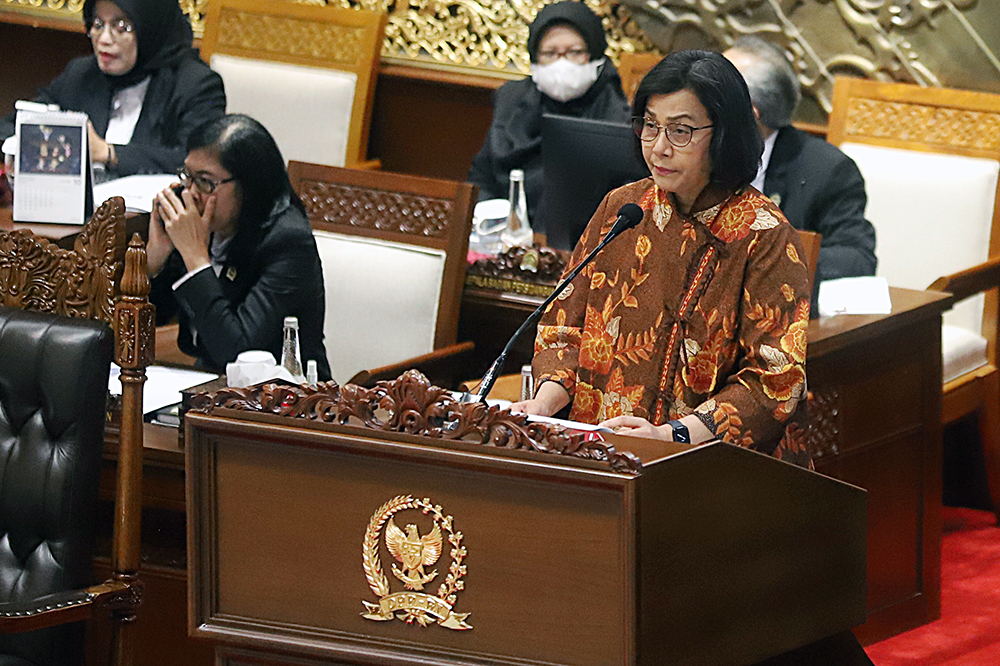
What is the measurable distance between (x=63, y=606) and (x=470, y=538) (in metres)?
0.80

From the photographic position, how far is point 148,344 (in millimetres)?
2355

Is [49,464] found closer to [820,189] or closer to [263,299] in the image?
[263,299]

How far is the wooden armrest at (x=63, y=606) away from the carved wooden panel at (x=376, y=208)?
1451 mm

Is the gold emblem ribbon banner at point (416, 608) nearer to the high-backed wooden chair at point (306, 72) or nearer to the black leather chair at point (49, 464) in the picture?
the black leather chair at point (49, 464)

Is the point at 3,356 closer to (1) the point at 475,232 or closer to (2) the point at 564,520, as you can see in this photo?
(2) the point at 564,520

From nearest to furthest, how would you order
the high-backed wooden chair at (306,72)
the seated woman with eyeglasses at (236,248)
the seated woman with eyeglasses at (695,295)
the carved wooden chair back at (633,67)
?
the seated woman with eyeglasses at (695,295) → the seated woman with eyeglasses at (236,248) → the carved wooden chair back at (633,67) → the high-backed wooden chair at (306,72)

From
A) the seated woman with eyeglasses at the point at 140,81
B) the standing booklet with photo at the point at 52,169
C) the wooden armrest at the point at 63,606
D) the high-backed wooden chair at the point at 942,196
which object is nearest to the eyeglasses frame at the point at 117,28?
the seated woman with eyeglasses at the point at 140,81

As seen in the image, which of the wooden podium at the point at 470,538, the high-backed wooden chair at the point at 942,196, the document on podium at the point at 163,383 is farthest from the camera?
the high-backed wooden chair at the point at 942,196

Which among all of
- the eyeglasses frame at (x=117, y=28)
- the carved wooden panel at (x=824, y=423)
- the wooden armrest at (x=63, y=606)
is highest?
the eyeglasses frame at (x=117, y=28)

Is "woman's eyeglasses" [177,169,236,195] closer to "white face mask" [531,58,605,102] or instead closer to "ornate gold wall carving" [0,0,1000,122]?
"white face mask" [531,58,605,102]

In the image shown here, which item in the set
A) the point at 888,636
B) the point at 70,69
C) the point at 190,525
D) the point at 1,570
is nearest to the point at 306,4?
the point at 70,69

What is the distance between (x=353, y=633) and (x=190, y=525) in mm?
221

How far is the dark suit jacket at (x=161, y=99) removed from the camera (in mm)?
4449

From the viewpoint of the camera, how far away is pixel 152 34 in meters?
4.42
